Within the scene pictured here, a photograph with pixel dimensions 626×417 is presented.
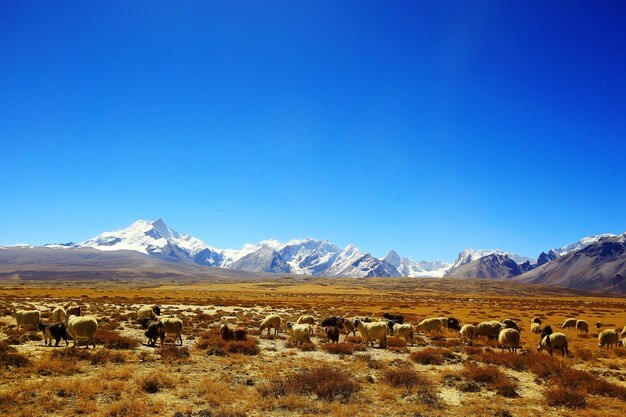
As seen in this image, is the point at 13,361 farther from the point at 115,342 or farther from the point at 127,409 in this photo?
the point at 127,409

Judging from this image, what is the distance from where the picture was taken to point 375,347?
→ 23.6 m

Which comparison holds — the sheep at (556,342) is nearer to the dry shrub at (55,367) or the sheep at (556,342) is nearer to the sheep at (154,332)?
the sheep at (154,332)

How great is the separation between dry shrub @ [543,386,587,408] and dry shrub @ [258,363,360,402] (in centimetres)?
662

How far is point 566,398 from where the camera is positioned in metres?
12.9

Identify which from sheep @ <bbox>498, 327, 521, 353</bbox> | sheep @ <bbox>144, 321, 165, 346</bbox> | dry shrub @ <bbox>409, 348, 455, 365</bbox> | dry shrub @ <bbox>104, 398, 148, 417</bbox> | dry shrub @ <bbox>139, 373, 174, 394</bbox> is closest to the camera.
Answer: dry shrub @ <bbox>104, 398, 148, 417</bbox>

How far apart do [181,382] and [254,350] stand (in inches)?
246

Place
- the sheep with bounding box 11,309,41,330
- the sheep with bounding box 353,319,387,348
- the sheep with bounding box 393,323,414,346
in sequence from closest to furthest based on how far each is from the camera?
the sheep with bounding box 353,319,387,348
the sheep with bounding box 393,323,414,346
the sheep with bounding box 11,309,41,330

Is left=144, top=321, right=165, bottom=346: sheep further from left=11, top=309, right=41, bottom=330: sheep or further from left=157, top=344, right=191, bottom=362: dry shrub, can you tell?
left=11, top=309, right=41, bottom=330: sheep

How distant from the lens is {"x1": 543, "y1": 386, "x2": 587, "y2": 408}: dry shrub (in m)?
12.8

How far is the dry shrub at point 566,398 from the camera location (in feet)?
41.9

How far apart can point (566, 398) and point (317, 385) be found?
333 inches

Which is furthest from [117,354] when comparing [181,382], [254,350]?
[254,350]

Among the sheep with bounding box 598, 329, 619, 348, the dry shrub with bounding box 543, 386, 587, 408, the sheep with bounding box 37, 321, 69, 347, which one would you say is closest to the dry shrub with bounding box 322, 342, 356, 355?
the dry shrub with bounding box 543, 386, 587, 408

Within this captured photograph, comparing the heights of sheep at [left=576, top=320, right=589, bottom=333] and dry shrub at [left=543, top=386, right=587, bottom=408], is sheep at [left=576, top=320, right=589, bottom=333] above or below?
below
